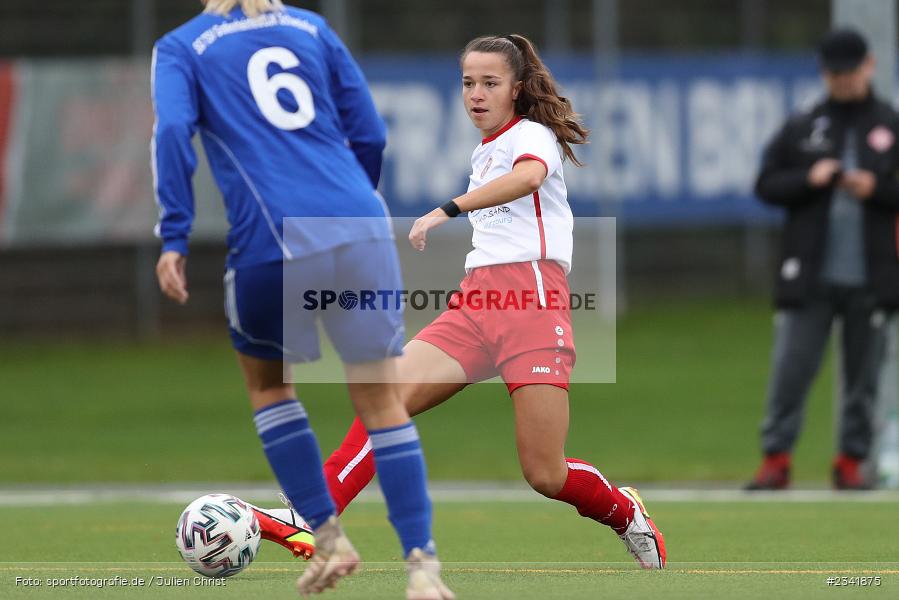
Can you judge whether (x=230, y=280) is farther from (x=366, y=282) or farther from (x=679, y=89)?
(x=679, y=89)

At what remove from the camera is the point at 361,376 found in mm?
5641

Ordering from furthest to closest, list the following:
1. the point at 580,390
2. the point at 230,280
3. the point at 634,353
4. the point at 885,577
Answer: the point at 634,353 < the point at 580,390 < the point at 885,577 < the point at 230,280

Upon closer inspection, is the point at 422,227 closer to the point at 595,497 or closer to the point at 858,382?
the point at 595,497

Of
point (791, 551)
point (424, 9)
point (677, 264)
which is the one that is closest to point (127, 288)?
point (424, 9)

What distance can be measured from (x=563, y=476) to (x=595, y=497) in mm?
194

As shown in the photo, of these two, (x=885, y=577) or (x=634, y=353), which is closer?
(x=885, y=577)

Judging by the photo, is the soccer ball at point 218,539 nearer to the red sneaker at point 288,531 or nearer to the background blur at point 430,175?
the red sneaker at point 288,531

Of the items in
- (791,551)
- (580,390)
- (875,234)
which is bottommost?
(580,390)

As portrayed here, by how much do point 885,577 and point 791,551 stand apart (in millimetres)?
1369

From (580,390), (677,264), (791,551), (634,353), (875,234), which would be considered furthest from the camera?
(677,264)

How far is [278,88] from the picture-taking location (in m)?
5.58

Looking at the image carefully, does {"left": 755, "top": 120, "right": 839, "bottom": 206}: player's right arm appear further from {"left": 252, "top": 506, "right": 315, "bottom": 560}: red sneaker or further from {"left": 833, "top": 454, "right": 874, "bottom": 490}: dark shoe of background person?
{"left": 252, "top": 506, "right": 315, "bottom": 560}: red sneaker

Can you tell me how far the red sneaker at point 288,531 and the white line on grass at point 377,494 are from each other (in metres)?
3.49

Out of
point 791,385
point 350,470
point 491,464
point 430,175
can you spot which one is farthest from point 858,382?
point 430,175
